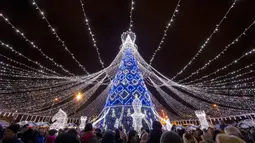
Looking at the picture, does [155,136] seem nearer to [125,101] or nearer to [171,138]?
[171,138]

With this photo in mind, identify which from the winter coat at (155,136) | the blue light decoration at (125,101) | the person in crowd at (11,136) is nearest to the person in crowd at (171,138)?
the winter coat at (155,136)

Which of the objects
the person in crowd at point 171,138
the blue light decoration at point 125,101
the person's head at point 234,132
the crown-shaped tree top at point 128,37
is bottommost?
the person in crowd at point 171,138

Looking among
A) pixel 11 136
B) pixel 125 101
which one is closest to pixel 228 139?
pixel 11 136

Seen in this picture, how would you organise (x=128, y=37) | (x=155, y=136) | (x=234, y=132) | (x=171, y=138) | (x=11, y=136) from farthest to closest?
(x=128, y=37)
(x=155, y=136)
(x=234, y=132)
(x=11, y=136)
(x=171, y=138)

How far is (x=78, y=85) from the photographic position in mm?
13461

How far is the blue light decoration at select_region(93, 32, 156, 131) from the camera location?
344 inches

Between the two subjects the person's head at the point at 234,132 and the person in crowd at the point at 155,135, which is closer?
the person's head at the point at 234,132

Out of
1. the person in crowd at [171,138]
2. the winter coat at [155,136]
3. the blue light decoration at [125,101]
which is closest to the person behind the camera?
the person in crowd at [171,138]

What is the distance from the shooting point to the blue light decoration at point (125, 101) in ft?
28.7

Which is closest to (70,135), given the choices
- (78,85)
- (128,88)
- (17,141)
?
(17,141)

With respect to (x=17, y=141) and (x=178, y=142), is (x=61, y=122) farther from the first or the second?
(x=178, y=142)

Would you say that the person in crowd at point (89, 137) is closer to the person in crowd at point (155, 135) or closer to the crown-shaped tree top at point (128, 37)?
the person in crowd at point (155, 135)

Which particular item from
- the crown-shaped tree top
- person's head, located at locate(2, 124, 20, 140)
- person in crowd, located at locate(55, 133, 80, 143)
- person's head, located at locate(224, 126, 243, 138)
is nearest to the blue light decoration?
the crown-shaped tree top

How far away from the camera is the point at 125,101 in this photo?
921cm
